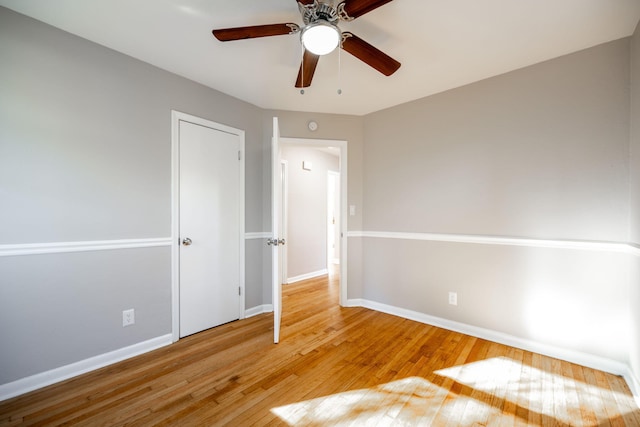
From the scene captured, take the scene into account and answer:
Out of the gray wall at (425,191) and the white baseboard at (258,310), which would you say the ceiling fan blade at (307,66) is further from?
the white baseboard at (258,310)

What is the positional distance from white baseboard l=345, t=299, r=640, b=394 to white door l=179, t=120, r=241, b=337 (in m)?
1.77

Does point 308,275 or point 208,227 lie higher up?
point 208,227

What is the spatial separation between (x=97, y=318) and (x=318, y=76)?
2634mm

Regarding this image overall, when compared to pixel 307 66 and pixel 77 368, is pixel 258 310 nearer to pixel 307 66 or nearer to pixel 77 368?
pixel 77 368

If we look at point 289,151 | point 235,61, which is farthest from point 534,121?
point 289,151

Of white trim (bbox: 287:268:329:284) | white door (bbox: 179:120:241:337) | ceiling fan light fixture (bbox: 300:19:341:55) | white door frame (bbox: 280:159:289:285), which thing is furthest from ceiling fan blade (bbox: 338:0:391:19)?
white trim (bbox: 287:268:329:284)

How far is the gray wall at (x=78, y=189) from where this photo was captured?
5.60 feet

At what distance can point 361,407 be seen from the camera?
1.61 m

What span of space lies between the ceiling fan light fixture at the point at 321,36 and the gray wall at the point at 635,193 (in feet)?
6.61

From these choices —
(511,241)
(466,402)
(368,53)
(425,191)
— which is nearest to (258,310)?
(466,402)

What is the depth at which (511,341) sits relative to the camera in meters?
2.35

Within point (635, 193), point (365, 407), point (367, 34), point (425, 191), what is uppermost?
point (367, 34)

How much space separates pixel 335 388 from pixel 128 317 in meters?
1.72

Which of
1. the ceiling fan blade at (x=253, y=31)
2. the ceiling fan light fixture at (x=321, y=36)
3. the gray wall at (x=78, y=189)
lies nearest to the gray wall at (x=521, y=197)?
the ceiling fan light fixture at (x=321, y=36)
